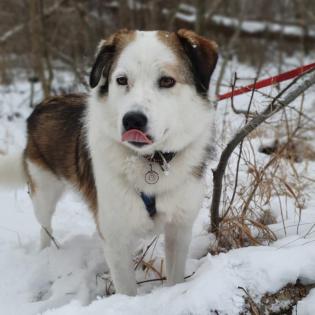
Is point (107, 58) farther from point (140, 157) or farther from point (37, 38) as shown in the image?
point (37, 38)

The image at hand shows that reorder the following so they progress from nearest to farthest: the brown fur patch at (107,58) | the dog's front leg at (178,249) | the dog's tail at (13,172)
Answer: the brown fur patch at (107,58)
the dog's front leg at (178,249)
the dog's tail at (13,172)

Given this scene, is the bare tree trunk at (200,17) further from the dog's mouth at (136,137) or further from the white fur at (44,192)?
the dog's mouth at (136,137)

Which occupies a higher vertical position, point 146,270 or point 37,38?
point 37,38

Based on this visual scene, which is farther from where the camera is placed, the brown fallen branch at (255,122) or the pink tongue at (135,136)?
the brown fallen branch at (255,122)

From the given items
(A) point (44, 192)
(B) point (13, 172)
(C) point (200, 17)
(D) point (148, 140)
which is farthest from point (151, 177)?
(C) point (200, 17)

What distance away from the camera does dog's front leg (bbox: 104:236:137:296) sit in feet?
8.31

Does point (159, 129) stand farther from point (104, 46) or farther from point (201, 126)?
point (104, 46)

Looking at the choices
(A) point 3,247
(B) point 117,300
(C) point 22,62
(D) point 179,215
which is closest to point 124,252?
(D) point 179,215

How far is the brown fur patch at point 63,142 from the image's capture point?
3.00 metres

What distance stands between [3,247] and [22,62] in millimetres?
8675

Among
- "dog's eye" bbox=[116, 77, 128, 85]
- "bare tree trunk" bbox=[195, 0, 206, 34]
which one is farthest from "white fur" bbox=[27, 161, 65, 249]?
"bare tree trunk" bbox=[195, 0, 206, 34]

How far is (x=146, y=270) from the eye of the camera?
10.1 ft

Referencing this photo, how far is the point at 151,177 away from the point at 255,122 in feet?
2.25

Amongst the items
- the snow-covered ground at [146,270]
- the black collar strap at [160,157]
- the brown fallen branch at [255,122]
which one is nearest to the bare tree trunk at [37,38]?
the snow-covered ground at [146,270]
